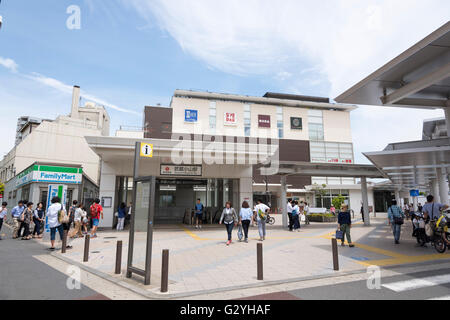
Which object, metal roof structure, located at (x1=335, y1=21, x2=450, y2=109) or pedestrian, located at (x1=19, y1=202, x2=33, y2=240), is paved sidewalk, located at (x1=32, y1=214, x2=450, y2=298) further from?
metal roof structure, located at (x1=335, y1=21, x2=450, y2=109)

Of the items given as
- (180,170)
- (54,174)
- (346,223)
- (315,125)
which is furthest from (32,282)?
(315,125)

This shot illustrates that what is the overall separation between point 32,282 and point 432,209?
11.7 m

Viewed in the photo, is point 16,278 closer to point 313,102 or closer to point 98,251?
point 98,251

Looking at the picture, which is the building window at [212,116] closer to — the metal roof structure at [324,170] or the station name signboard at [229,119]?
the station name signboard at [229,119]

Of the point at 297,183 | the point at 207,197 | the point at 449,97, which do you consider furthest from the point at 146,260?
the point at 297,183

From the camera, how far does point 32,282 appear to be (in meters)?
5.74

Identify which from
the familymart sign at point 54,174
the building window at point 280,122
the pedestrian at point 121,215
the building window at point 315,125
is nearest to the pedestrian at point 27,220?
the pedestrian at point 121,215

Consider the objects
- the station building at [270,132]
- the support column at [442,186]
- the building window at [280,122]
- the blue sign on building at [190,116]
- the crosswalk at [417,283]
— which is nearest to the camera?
the crosswalk at [417,283]

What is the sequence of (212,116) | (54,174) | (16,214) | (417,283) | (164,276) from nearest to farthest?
(164,276) → (417,283) → (16,214) → (54,174) → (212,116)

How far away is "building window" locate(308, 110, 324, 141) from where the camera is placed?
49.8 m

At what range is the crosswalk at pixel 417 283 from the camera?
5.41 metres

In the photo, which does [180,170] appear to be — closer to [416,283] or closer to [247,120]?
[416,283]
